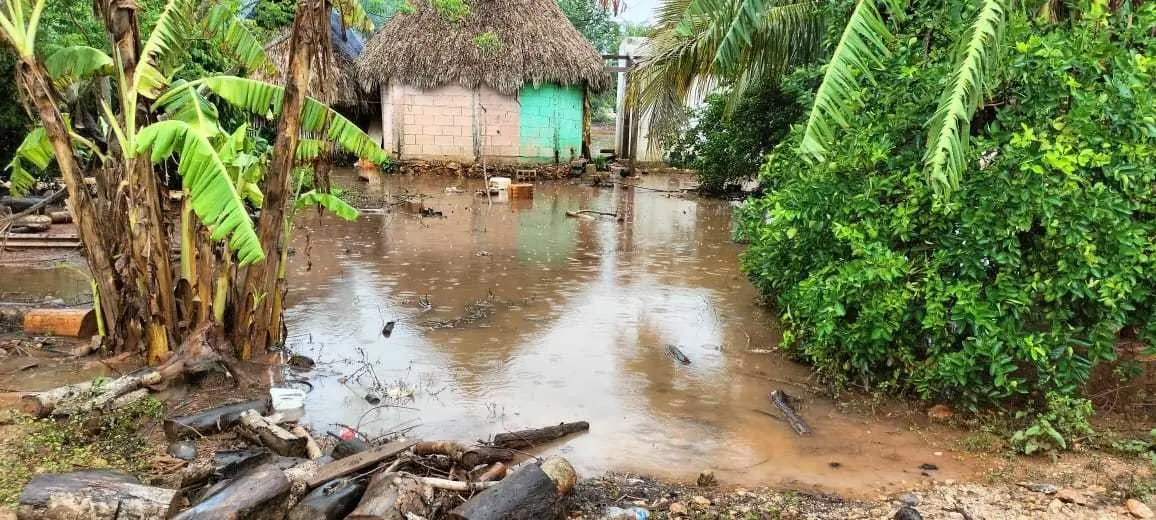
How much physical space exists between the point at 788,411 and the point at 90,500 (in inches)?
164

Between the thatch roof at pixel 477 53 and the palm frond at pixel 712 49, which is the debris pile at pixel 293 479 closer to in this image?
the palm frond at pixel 712 49

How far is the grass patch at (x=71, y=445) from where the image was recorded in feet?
13.2

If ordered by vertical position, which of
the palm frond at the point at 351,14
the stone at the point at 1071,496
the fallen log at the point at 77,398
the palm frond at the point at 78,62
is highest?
the palm frond at the point at 351,14

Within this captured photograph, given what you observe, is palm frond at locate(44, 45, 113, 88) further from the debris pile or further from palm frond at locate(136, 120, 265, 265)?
the debris pile

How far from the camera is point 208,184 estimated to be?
4.71 m

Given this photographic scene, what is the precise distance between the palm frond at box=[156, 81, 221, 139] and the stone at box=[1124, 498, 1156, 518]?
5.92 meters

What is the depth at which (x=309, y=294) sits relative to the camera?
26.7 ft

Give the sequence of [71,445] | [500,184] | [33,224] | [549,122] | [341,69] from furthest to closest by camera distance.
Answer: [549,122], [341,69], [500,184], [33,224], [71,445]

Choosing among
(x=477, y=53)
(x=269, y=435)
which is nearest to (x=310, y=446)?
(x=269, y=435)

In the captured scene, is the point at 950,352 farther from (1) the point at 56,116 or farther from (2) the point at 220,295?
(1) the point at 56,116

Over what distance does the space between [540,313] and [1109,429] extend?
4.73m

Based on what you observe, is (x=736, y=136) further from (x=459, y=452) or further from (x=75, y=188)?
(x=459, y=452)

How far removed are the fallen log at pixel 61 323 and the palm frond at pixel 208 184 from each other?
7.78ft

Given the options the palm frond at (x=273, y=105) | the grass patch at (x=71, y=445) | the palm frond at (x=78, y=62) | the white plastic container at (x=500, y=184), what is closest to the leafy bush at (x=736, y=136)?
the white plastic container at (x=500, y=184)
